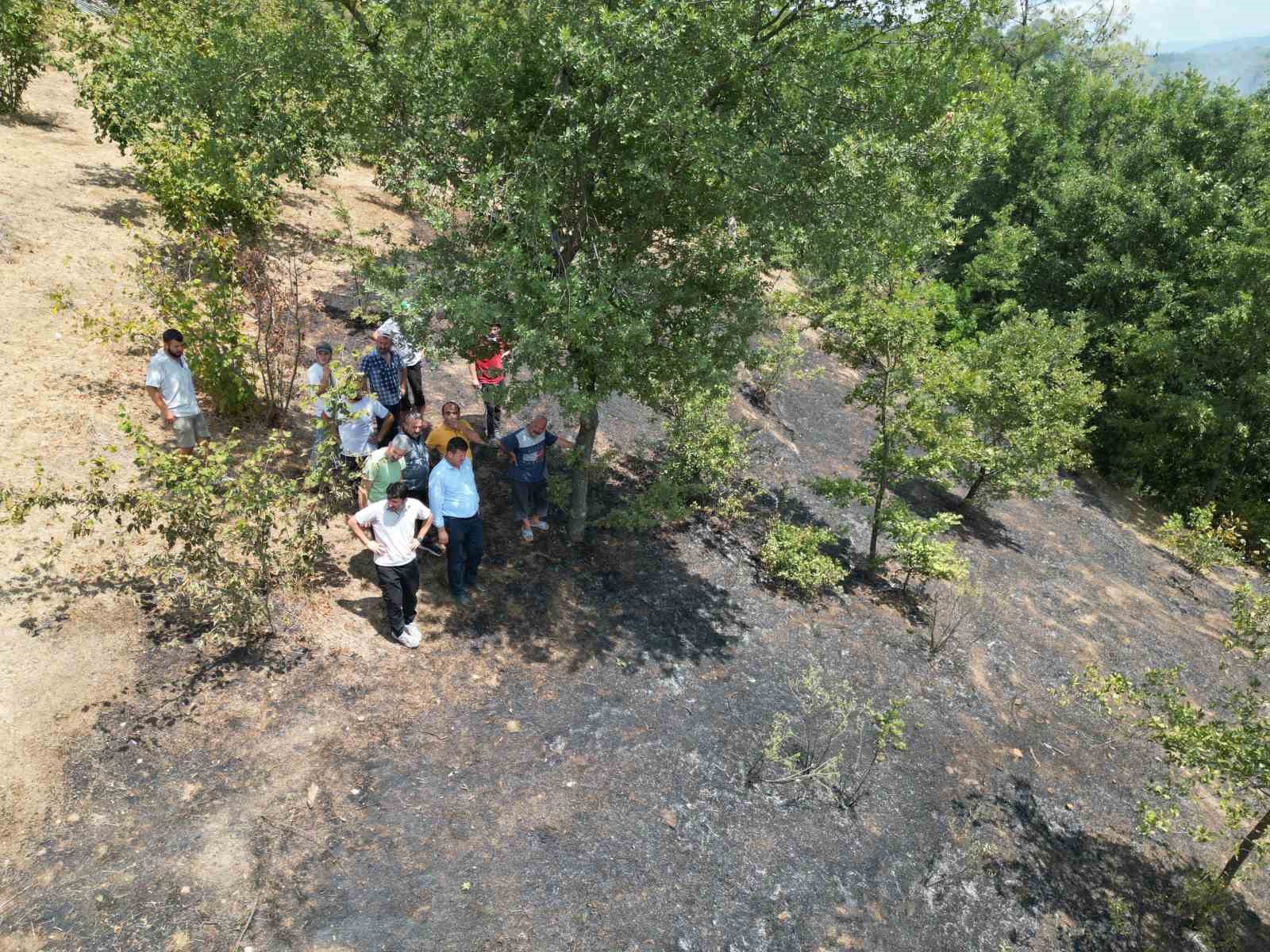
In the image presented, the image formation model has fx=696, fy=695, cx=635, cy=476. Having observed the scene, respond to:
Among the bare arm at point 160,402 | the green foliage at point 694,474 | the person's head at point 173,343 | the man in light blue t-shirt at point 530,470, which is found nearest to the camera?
the person's head at point 173,343

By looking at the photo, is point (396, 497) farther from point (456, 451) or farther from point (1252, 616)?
point (1252, 616)

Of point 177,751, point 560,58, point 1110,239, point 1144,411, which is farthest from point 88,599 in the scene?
point 1110,239

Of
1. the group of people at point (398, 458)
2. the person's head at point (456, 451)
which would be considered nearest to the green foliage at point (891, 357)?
the group of people at point (398, 458)

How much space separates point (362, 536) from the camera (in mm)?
5383

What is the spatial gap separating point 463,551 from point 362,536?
121cm

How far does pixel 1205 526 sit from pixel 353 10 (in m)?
17.4

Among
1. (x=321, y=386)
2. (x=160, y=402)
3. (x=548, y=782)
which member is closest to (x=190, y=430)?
(x=160, y=402)

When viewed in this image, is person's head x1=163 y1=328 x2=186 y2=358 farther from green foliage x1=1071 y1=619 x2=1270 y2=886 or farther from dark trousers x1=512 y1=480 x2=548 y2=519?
green foliage x1=1071 y1=619 x2=1270 y2=886

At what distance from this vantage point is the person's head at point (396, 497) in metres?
5.28

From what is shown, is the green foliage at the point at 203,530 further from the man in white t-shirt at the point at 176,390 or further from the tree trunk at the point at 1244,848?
the tree trunk at the point at 1244,848

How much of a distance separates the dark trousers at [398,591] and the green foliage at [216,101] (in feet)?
17.7

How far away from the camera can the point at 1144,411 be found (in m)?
17.8

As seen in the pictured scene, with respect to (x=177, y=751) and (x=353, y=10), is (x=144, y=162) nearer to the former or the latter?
(x=353, y=10)

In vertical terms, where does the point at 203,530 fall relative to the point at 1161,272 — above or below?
below
